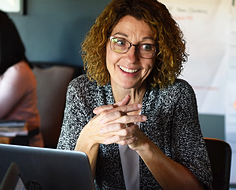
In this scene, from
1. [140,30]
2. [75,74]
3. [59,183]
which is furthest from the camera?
[75,74]

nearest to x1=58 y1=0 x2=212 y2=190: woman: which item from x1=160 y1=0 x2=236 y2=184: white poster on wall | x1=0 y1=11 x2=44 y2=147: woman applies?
x1=0 y1=11 x2=44 y2=147: woman

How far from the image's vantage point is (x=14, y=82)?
82.7 inches

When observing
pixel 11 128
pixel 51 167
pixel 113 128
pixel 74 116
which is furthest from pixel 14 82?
pixel 51 167

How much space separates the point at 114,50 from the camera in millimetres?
1190

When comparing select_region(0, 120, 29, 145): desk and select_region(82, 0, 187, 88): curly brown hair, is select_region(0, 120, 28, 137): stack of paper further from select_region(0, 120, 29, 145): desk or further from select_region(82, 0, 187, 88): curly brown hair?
select_region(82, 0, 187, 88): curly brown hair

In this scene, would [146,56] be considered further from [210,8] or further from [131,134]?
[210,8]

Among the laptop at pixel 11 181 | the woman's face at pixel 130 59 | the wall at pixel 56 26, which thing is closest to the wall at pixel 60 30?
the wall at pixel 56 26

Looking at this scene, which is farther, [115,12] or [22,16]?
[22,16]

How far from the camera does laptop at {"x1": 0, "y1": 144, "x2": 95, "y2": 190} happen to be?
2.33 ft

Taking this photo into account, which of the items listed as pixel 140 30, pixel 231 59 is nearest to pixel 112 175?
pixel 140 30

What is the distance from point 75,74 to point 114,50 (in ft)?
4.99

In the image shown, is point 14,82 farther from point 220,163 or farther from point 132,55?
point 220,163

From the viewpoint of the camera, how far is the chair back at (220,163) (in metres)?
1.15

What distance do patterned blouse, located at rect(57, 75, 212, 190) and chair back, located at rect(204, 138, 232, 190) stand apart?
116mm
